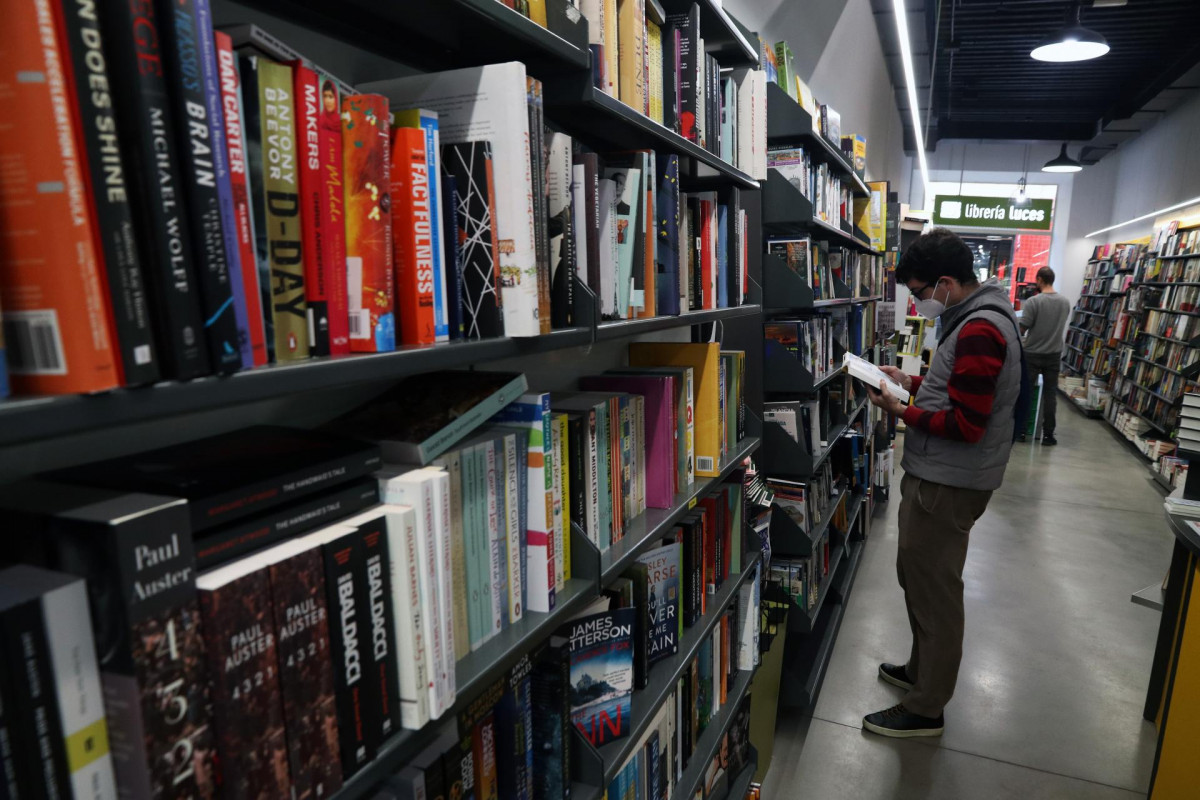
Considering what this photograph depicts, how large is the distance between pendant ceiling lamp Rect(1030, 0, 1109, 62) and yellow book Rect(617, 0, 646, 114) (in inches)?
251

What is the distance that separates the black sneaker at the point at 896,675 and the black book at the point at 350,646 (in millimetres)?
3014

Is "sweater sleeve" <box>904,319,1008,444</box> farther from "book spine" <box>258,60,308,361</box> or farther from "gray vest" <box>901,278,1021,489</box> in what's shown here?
"book spine" <box>258,60,308,361</box>

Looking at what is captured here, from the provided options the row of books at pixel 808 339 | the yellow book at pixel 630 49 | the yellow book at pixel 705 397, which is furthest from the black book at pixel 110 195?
the row of books at pixel 808 339

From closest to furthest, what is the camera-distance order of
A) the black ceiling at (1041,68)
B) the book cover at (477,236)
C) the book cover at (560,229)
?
the book cover at (477,236) < the book cover at (560,229) < the black ceiling at (1041,68)

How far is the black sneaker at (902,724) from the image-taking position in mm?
2879

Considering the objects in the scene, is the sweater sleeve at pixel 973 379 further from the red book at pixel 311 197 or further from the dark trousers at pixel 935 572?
the red book at pixel 311 197

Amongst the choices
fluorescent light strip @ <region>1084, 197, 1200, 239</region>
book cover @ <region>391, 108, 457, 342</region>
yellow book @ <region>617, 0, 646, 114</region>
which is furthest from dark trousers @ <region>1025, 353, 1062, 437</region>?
book cover @ <region>391, 108, 457, 342</region>

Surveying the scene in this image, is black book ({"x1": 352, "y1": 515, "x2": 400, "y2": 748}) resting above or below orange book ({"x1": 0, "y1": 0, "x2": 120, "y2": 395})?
below

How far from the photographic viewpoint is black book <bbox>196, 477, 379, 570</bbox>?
2.13 feet

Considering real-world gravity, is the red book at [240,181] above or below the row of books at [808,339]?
above

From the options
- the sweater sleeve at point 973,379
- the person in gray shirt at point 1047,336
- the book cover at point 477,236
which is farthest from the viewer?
the person in gray shirt at point 1047,336

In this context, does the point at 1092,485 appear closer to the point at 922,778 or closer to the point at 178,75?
the point at 922,778

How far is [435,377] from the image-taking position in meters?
1.16

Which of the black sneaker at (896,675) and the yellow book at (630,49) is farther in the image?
the black sneaker at (896,675)
